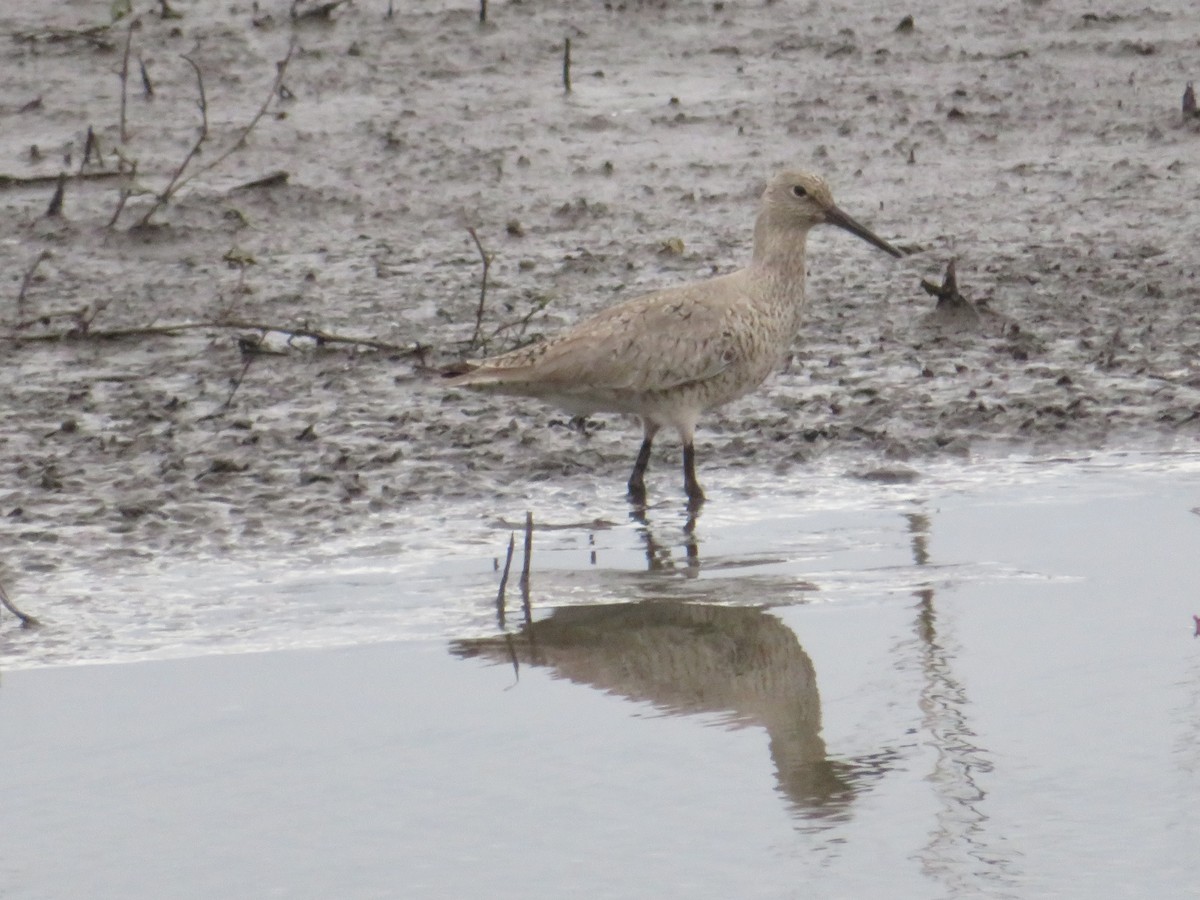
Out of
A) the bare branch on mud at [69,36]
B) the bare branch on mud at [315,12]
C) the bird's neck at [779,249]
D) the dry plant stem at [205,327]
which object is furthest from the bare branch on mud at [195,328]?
the bare branch on mud at [315,12]

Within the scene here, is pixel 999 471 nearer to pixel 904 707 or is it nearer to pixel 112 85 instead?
pixel 904 707

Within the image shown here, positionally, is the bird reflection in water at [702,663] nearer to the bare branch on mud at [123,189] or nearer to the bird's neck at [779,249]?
the bird's neck at [779,249]

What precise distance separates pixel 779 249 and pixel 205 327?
2.42m

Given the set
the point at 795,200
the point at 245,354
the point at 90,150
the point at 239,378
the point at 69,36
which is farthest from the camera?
the point at 69,36

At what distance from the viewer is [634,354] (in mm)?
6922

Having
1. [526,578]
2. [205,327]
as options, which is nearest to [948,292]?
[205,327]

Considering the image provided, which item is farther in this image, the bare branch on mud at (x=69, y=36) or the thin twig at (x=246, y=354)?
the bare branch on mud at (x=69, y=36)

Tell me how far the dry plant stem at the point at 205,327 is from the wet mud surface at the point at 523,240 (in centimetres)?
5

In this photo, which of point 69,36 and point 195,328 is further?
point 69,36

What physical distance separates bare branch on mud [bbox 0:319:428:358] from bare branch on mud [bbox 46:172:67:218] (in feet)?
4.49

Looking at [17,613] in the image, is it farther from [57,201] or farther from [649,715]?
[57,201]

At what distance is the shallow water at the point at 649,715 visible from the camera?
14.3 ft

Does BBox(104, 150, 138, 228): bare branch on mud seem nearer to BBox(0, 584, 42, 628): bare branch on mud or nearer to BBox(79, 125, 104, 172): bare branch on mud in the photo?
BBox(79, 125, 104, 172): bare branch on mud

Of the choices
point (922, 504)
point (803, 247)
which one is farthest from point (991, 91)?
point (922, 504)
